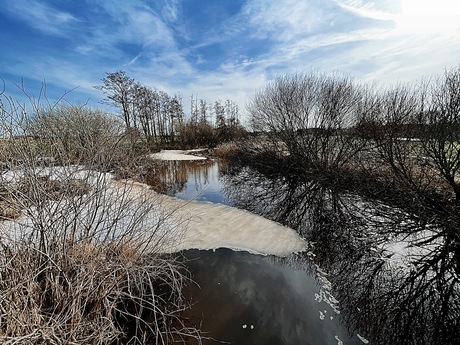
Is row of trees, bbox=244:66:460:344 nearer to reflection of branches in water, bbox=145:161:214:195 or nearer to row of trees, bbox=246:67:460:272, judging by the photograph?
row of trees, bbox=246:67:460:272

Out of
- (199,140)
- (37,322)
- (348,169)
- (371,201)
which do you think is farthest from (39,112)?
(199,140)

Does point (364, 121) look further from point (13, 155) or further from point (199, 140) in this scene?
point (199, 140)

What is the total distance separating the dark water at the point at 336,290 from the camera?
3160 mm

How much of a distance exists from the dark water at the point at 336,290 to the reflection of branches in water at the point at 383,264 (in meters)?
0.02

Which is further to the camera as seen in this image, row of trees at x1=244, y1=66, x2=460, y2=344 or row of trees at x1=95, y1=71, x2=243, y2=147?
row of trees at x1=95, y1=71, x2=243, y2=147

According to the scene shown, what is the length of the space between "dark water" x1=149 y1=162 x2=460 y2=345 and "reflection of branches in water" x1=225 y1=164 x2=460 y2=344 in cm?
2

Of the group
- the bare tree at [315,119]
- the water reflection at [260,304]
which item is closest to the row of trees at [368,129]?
the bare tree at [315,119]

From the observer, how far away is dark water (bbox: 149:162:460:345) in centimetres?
316

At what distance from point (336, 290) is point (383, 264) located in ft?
4.83

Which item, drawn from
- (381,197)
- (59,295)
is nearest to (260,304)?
(59,295)

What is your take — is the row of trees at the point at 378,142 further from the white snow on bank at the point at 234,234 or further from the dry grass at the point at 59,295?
the dry grass at the point at 59,295

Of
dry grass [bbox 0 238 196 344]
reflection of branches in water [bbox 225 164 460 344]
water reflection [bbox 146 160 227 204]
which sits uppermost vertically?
dry grass [bbox 0 238 196 344]

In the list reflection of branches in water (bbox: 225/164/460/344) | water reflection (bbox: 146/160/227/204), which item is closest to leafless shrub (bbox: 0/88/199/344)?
reflection of branches in water (bbox: 225/164/460/344)

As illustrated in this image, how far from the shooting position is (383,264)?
471 cm
